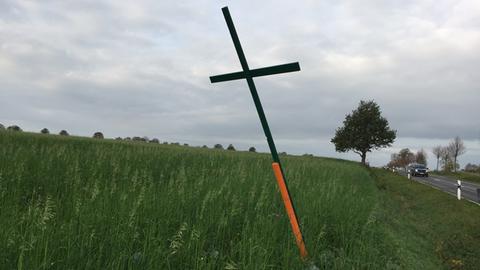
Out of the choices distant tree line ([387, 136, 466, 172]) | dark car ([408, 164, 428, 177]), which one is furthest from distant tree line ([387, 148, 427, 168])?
dark car ([408, 164, 428, 177])

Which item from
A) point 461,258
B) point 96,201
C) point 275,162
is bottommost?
point 461,258

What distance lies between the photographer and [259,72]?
5.11 meters

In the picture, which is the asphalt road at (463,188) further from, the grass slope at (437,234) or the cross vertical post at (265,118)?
the cross vertical post at (265,118)

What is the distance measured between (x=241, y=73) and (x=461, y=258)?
28.0 feet

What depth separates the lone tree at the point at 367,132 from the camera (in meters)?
72.4

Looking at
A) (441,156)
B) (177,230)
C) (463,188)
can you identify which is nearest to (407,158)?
(441,156)

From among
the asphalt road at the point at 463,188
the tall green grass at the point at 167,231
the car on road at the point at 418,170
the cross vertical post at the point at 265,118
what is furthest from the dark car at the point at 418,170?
the cross vertical post at the point at 265,118

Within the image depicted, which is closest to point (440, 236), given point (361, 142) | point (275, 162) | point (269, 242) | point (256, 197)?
point (256, 197)

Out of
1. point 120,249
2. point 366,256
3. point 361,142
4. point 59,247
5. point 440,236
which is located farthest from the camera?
point 361,142

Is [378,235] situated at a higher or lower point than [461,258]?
higher

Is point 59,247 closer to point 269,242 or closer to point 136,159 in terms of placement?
point 269,242

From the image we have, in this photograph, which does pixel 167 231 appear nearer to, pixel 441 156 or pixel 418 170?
pixel 418 170

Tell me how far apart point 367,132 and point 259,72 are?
233ft

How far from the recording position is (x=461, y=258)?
411 inches
